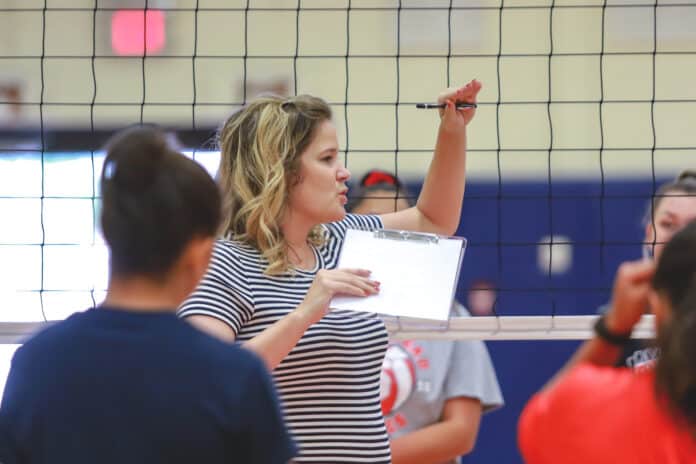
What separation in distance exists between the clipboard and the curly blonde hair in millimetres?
139

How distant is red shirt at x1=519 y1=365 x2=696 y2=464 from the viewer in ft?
4.43

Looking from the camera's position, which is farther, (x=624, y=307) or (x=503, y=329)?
(x=503, y=329)

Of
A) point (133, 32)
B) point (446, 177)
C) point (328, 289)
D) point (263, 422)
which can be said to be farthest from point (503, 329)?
point (133, 32)

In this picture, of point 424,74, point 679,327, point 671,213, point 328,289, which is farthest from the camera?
point 424,74

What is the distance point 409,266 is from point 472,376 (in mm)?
909

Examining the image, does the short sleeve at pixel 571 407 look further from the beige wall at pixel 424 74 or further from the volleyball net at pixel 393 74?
the beige wall at pixel 424 74

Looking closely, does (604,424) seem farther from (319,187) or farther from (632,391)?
(319,187)

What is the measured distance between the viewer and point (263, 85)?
5.73 metres

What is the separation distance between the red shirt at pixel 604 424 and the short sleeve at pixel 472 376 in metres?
1.54

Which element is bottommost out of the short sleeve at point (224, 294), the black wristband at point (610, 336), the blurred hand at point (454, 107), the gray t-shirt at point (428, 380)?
the gray t-shirt at point (428, 380)

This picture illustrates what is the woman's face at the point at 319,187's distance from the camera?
2209 millimetres

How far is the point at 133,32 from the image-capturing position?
581 centimetres

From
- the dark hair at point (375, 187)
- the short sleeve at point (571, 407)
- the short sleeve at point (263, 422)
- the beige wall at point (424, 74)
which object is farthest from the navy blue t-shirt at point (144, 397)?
the beige wall at point (424, 74)

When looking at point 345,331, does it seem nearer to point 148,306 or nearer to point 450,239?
point 450,239
